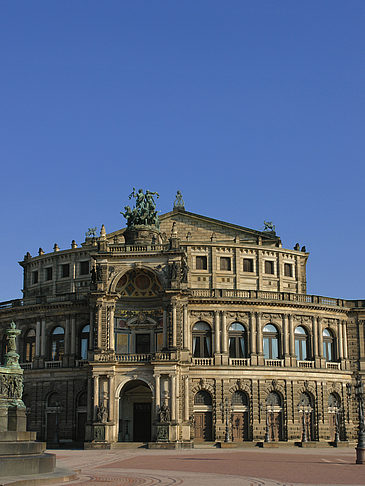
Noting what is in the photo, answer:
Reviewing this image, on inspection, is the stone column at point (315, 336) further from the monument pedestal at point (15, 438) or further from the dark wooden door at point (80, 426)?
the monument pedestal at point (15, 438)

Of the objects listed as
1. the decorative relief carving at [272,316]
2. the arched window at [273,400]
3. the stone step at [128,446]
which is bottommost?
the stone step at [128,446]

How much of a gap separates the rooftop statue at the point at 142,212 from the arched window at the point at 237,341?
13234 mm

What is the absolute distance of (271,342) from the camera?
2960 inches

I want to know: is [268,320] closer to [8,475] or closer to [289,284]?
[289,284]

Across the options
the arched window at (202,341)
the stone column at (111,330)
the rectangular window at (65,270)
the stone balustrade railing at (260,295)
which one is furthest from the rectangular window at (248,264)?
the rectangular window at (65,270)

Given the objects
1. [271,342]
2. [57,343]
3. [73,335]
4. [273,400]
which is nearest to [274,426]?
[273,400]

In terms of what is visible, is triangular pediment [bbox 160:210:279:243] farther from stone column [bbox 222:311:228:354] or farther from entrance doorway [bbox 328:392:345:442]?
entrance doorway [bbox 328:392:345:442]

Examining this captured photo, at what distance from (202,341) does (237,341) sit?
362 cm

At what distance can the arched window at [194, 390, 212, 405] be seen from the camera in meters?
72.1

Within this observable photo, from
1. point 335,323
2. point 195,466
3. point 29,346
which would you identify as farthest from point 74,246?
point 195,466

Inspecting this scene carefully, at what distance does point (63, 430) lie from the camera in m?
73.8

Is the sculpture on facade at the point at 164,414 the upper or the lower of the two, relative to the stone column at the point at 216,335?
lower

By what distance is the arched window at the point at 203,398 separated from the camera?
72.1 meters

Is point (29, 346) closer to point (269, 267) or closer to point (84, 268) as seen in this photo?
point (84, 268)
